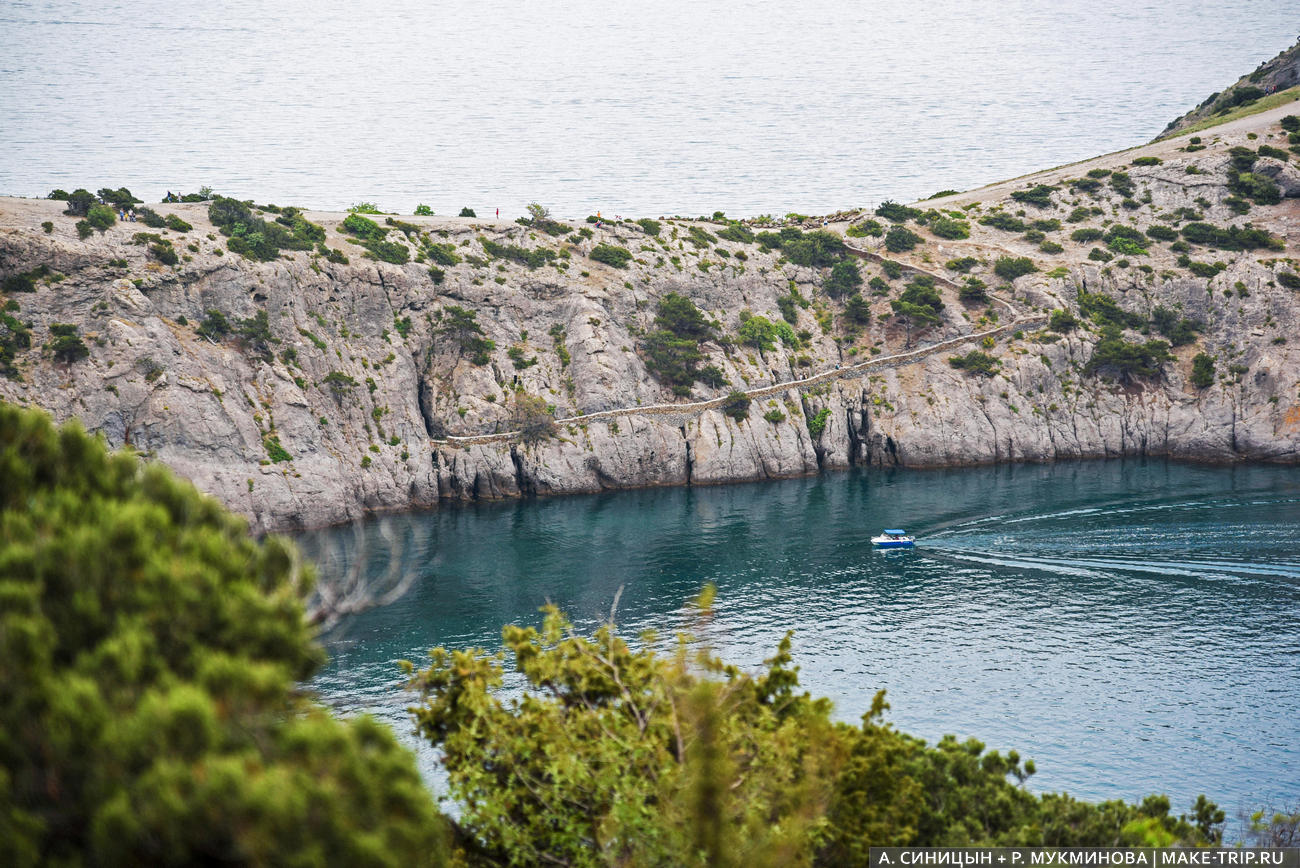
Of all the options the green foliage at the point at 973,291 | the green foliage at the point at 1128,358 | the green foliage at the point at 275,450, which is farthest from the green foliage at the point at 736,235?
Answer: the green foliage at the point at 275,450

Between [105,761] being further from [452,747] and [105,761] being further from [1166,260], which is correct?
[1166,260]

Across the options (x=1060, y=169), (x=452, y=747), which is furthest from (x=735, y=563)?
(x=1060, y=169)

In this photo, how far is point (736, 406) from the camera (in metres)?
129

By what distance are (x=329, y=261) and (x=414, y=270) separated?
11.3 meters

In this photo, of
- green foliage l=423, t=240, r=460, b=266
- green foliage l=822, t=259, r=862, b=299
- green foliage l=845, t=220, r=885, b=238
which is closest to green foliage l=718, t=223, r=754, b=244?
green foliage l=822, t=259, r=862, b=299

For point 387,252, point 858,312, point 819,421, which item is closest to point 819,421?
point 819,421

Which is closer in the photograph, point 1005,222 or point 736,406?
point 736,406

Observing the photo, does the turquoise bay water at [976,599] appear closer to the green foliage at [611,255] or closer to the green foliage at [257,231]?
the green foliage at [257,231]

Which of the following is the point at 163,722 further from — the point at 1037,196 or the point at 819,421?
the point at 1037,196

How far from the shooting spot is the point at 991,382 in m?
134

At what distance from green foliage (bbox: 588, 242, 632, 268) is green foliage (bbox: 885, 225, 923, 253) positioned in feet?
142

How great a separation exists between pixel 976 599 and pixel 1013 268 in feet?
281

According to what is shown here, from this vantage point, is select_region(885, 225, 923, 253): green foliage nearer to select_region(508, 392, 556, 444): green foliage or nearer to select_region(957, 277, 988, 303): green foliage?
select_region(957, 277, 988, 303): green foliage

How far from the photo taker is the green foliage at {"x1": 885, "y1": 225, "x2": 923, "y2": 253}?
15450cm
